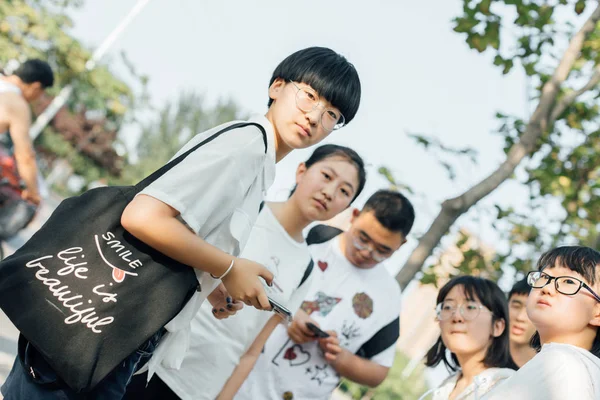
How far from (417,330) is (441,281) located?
57.0 metres

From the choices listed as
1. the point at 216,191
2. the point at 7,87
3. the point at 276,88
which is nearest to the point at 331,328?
the point at 276,88

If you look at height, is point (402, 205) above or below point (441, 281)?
above

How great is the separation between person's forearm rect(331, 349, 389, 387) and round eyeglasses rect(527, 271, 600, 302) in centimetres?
143

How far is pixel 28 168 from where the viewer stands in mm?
5363

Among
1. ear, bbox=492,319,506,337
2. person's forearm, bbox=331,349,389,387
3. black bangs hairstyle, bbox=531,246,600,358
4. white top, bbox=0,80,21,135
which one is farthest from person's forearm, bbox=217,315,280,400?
white top, bbox=0,80,21,135

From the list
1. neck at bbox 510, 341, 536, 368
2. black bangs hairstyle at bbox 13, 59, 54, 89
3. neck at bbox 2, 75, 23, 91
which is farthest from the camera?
black bangs hairstyle at bbox 13, 59, 54, 89

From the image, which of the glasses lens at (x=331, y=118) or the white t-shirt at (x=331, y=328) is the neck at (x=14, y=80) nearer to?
the white t-shirt at (x=331, y=328)

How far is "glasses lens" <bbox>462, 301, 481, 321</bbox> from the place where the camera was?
314 centimetres

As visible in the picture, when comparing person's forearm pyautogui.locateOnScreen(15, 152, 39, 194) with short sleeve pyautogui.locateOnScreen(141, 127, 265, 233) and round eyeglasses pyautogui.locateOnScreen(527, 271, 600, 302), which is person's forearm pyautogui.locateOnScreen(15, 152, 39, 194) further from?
round eyeglasses pyautogui.locateOnScreen(527, 271, 600, 302)

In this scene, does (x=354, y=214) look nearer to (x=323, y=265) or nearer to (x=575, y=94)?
(x=323, y=265)

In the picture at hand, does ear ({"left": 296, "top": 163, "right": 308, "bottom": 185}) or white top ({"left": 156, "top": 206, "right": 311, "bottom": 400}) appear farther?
ear ({"left": 296, "top": 163, "right": 308, "bottom": 185})

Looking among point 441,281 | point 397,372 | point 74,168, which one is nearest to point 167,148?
point 74,168

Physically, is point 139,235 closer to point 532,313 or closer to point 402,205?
point 532,313

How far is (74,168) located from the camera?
128 ft
